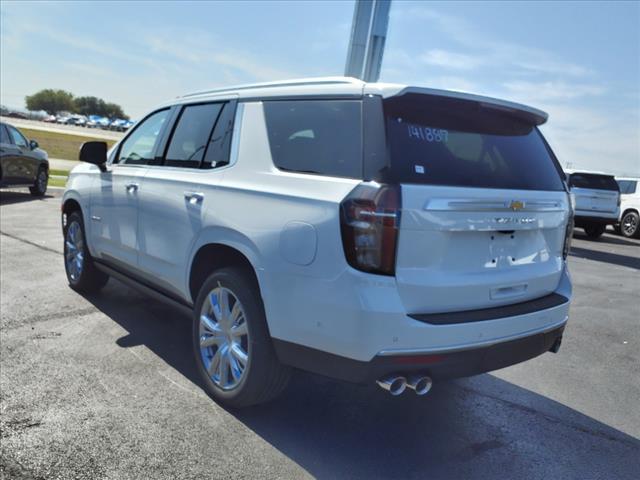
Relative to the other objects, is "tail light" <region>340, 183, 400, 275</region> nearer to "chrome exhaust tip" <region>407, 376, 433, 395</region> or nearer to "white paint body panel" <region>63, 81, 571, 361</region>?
"white paint body panel" <region>63, 81, 571, 361</region>

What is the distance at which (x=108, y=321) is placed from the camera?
4.95m

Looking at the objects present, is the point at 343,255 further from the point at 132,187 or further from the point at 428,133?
the point at 132,187

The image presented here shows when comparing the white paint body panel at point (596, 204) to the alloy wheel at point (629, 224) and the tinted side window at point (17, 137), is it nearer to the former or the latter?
the alloy wheel at point (629, 224)

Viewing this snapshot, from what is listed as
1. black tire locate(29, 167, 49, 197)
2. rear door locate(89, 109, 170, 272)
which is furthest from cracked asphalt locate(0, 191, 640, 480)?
black tire locate(29, 167, 49, 197)

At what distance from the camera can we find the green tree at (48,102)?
137m

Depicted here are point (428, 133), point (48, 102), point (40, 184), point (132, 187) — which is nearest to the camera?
point (428, 133)

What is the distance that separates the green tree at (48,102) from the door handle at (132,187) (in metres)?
149

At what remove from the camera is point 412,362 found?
2656mm

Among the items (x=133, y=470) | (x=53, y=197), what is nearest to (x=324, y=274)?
(x=133, y=470)

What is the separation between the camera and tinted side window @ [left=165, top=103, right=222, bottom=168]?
3900 mm

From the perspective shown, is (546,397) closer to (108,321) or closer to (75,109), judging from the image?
(108,321)

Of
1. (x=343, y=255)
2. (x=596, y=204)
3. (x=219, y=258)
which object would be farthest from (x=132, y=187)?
A: (x=596, y=204)

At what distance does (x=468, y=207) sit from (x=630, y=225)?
16951mm

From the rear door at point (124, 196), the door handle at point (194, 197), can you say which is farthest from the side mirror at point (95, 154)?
the door handle at point (194, 197)
